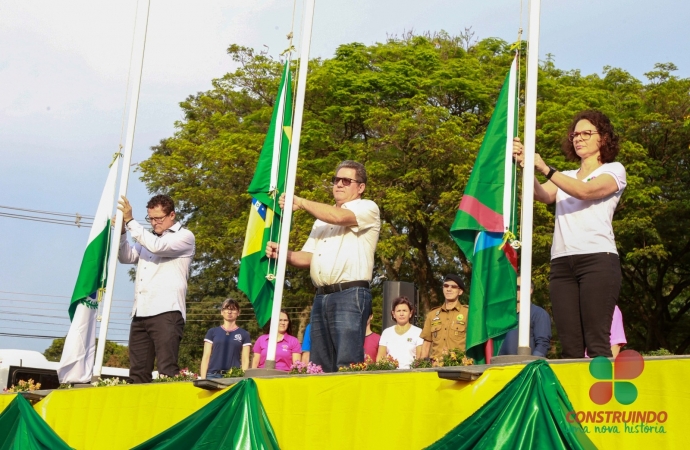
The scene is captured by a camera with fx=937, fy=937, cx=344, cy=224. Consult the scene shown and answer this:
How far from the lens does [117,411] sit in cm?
596

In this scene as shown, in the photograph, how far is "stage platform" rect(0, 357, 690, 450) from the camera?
11.2 feet

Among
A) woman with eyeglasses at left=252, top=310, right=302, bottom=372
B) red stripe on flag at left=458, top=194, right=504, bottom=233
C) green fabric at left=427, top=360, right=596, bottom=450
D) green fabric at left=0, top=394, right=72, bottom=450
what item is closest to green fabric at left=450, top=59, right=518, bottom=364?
red stripe on flag at left=458, top=194, right=504, bottom=233

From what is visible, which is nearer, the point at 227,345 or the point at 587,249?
the point at 587,249

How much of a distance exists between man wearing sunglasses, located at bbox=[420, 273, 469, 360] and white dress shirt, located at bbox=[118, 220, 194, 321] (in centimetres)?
188

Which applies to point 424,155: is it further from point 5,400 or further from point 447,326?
point 5,400

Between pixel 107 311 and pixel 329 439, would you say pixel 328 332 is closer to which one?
pixel 329 439

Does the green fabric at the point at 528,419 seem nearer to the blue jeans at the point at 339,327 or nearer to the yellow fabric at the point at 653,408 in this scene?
the yellow fabric at the point at 653,408

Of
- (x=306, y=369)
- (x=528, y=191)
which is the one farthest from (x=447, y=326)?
(x=528, y=191)

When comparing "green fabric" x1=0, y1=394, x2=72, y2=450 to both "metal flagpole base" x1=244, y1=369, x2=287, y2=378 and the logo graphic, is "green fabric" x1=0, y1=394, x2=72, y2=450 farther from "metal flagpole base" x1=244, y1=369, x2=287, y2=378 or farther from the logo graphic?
the logo graphic

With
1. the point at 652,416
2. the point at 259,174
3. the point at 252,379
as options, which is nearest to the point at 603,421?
the point at 652,416

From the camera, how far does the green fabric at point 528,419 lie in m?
3.59

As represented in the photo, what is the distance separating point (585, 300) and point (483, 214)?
67cm

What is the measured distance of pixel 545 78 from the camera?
25969 millimetres

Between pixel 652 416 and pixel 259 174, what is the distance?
3.34m
